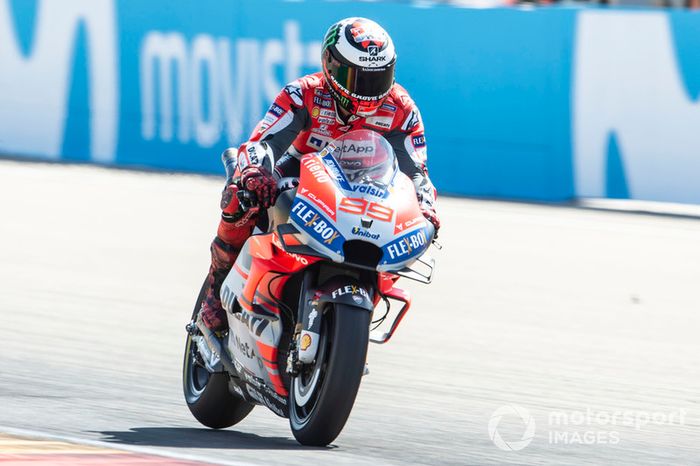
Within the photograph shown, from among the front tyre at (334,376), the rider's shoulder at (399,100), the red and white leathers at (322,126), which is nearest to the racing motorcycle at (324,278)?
the front tyre at (334,376)

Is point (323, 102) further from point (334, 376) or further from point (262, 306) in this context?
point (334, 376)

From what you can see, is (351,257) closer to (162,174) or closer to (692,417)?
(692,417)

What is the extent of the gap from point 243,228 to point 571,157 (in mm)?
8108

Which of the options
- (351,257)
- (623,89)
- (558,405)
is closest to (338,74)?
(351,257)

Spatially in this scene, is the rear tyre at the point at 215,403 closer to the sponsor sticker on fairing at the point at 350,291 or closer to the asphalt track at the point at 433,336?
the asphalt track at the point at 433,336

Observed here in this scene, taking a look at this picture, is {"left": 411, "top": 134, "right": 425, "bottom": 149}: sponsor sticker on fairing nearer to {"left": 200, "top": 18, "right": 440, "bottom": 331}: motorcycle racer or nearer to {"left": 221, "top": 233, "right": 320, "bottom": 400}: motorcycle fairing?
{"left": 200, "top": 18, "right": 440, "bottom": 331}: motorcycle racer

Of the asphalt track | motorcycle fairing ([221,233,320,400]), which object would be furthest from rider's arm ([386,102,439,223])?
the asphalt track

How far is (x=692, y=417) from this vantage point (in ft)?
20.8

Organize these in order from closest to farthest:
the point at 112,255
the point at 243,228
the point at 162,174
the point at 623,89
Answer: the point at 243,228
the point at 112,255
the point at 623,89
the point at 162,174

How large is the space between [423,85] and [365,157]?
907 cm

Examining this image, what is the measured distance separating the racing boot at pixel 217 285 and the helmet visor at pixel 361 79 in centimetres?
96

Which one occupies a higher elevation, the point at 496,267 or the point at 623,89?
the point at 623,89

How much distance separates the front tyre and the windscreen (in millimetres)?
539

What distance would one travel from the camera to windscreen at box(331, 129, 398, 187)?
5.15 metres
